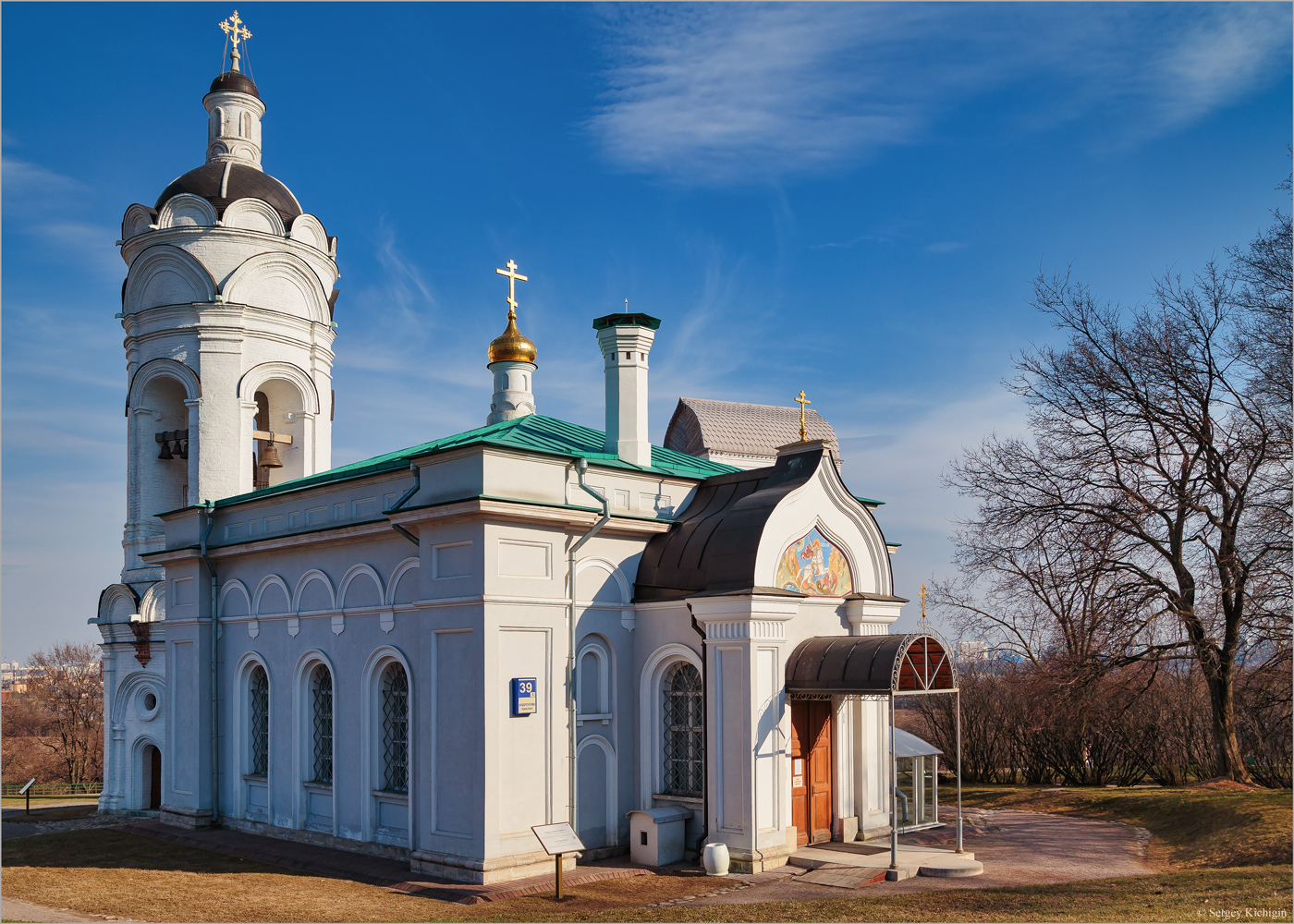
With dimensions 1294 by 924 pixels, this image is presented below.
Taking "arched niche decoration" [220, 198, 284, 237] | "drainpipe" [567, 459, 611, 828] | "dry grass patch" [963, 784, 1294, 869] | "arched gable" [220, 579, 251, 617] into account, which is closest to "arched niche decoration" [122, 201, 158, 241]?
"arched niche decoration" [220, 198, 284, 237]

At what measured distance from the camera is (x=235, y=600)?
56.0ft

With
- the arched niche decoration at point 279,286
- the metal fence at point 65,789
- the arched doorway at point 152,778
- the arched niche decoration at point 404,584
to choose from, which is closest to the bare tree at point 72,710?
the metal fence at point 65,789

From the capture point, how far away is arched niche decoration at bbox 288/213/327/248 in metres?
21.1

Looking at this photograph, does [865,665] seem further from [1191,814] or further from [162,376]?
[162,376]

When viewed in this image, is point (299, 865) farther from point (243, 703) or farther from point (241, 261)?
point (241, 261)

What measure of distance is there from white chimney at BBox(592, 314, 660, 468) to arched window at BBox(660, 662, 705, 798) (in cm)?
→ 307

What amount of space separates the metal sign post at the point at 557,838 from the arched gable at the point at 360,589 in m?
3.81

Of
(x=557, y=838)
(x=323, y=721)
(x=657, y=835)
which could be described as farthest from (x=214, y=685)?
(x=657, y=835)

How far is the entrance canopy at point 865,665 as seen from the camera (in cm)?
1232

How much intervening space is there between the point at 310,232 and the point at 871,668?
49.2ft

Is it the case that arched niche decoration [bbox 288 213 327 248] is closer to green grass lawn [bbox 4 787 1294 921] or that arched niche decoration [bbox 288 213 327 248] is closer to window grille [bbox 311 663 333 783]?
window grille [bbox 311 663 333 783]

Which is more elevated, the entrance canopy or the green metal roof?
the green metal roof

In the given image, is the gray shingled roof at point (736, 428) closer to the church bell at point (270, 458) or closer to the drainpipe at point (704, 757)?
the church bell at point (270, 458)

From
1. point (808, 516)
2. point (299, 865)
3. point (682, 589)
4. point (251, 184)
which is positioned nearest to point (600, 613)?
point (682, 589)
